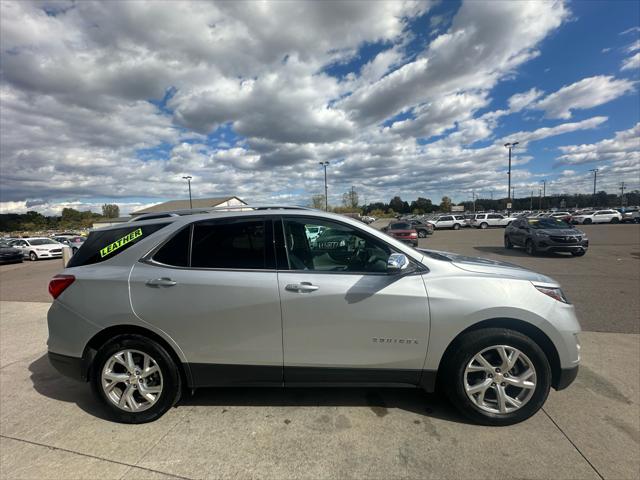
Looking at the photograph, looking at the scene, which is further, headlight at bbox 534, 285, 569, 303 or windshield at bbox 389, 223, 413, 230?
windshield at bbox 389, 223, 413, 230

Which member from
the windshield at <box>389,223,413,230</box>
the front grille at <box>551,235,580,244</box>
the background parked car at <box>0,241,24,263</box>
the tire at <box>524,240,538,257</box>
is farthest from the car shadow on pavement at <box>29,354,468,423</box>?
the background parked car at <box>0,241,24,263</box>

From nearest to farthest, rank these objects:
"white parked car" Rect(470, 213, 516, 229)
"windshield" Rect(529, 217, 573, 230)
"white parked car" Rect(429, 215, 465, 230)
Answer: "windshield" Rect(529, 217, 573, 230), "white parked car" Rect(470, 213, 516, 229), "white parked car" Rect(429, 215, 465, 230)

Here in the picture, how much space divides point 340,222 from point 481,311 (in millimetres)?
1355

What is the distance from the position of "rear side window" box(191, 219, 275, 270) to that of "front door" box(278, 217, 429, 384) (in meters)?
0.26

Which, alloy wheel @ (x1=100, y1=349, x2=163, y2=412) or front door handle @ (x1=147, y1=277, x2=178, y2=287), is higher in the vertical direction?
front door handle @ (x1=147, y1=277, x2=178, y2=287)

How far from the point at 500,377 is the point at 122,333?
3.17m

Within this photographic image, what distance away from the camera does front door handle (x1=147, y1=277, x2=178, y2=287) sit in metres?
2.67

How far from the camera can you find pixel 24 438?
103 inches

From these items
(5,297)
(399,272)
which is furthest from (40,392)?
→ (5,297)

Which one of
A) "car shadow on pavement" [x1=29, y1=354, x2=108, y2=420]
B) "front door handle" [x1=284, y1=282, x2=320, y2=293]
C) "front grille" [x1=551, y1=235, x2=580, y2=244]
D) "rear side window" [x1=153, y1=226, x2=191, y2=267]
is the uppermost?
"rear side window" [x1=153, y1=226, x2=191, y2=267]

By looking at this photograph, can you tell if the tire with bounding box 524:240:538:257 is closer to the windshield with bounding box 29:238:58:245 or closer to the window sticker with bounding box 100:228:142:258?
the window sticker with bounding box 100:228:142:258

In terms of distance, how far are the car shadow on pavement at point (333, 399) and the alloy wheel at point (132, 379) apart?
1.29ft

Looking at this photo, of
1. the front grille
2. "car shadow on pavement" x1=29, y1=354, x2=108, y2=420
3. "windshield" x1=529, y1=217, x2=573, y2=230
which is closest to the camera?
"car shadow on pavement" x1=29, y1=354, x2=108, y2=420

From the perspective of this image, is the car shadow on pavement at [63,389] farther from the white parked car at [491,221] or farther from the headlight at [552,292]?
the white parked car at [491,221]
